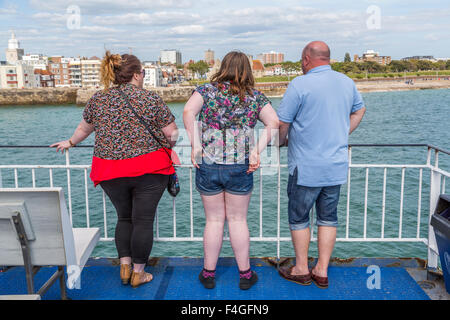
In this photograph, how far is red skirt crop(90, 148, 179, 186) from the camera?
2.74m

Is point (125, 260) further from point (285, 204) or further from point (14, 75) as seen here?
point (14, 75)

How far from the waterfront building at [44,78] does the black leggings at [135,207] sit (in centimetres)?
13349

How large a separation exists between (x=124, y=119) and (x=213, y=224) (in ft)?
3.04

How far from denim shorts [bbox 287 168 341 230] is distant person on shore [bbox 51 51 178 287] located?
0.89 meters

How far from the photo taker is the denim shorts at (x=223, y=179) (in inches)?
107

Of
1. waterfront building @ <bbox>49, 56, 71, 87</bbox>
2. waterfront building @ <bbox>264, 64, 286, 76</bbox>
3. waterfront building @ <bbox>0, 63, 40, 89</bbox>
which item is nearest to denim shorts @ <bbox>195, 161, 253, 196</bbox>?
waterfront building @ <bbox>0, 63, 40, 89</bbox>

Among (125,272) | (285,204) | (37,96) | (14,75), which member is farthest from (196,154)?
(14,75)

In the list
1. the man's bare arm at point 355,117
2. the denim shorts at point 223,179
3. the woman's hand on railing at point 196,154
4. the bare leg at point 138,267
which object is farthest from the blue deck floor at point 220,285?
the man's bare arm at point 355,117

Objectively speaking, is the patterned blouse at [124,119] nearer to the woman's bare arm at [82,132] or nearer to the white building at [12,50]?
the woman's bare arm at [82,132]

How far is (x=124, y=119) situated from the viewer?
8.89ft
